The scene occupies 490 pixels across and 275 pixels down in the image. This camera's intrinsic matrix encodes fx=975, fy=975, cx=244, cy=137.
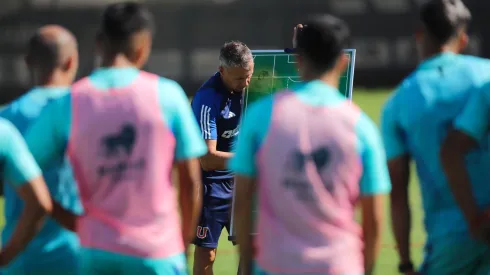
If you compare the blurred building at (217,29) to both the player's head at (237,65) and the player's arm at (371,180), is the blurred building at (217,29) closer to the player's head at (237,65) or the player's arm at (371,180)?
the player's head at (237,65)

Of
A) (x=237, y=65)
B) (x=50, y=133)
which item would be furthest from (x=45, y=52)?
(x=237, y=65)

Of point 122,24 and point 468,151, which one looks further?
point 468,151

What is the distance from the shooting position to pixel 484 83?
4402mm

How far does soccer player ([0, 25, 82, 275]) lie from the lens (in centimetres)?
448

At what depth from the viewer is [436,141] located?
4.45 metres

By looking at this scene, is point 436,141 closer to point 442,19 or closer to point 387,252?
point 442,19

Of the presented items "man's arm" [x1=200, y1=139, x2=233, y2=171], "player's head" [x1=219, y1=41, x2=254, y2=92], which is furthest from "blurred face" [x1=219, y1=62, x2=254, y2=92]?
"man's arm" [x1=200, y1=139, x2=233, y2=171]

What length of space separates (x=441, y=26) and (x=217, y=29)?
19.4 m

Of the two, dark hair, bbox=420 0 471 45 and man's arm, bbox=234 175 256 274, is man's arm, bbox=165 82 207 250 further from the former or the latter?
dark hair, bbox=420 0 471 45

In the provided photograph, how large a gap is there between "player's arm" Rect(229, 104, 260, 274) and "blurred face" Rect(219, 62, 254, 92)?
3124mm

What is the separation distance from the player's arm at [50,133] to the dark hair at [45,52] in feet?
1.34

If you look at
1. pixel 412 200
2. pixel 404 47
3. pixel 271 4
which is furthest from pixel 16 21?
pixel 412 200

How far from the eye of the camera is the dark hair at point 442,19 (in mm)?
4477

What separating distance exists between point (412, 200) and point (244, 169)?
7.87 metres
